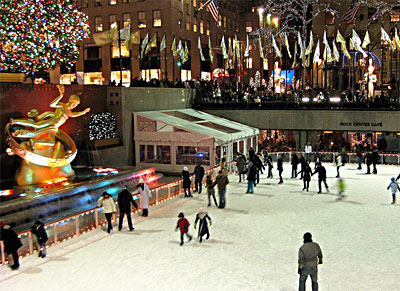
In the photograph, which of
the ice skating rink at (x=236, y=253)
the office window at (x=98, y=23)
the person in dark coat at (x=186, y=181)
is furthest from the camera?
the office window at (x=98, y=23)

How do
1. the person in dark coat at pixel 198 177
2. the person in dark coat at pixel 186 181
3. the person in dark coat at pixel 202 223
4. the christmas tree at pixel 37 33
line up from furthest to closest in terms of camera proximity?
the christmas tree at pixel 37 33 < the person in dark coat at pixel 198 177 < the person in dark coat at pixel 186 181 < the person in dark coat at pixel 202 223

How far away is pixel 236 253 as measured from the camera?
10688 mm

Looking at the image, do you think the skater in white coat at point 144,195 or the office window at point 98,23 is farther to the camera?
the office window at point 98,23

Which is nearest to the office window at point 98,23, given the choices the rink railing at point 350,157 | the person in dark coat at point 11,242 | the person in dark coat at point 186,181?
the rink railing at point 350,157

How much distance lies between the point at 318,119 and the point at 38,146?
62.6ft

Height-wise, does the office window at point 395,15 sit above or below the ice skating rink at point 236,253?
above

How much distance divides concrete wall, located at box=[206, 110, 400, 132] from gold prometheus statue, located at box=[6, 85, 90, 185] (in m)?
16.4

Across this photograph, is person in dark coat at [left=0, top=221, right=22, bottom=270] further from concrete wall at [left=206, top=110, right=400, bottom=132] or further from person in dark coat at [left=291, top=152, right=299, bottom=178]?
→ concrete wall at [left=206, top=110, right=400, bottom=132]

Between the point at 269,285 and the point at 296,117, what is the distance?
22414 mm

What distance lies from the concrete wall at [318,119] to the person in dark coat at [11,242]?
23.2 metres

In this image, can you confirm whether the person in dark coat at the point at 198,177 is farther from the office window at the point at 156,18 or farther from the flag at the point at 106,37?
the office window at the point at 156,18

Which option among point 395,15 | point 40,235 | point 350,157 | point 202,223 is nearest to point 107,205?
point 40,235

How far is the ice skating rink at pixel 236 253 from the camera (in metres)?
8.98

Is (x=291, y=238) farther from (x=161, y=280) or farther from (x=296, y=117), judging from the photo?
(x=296, y=117)
